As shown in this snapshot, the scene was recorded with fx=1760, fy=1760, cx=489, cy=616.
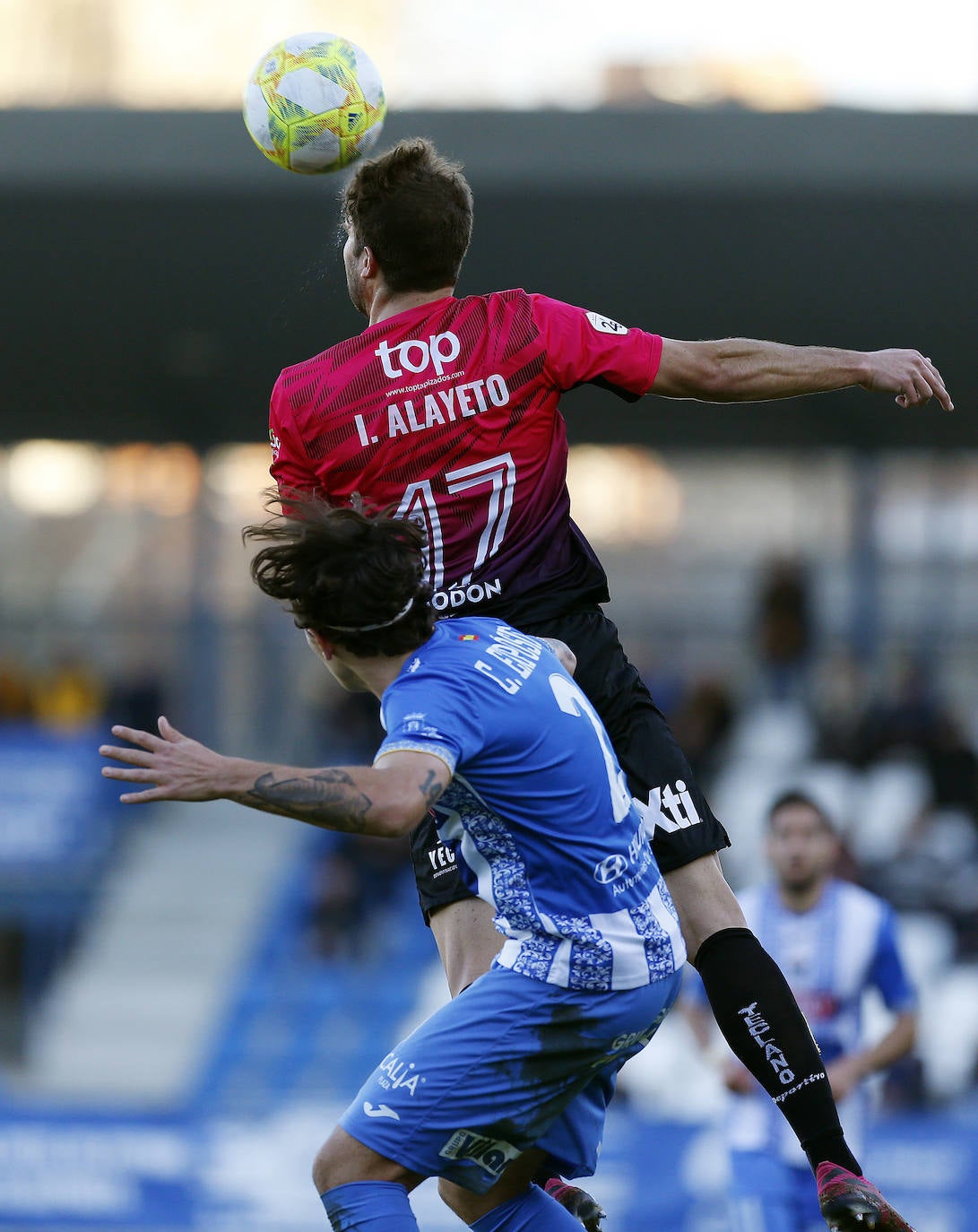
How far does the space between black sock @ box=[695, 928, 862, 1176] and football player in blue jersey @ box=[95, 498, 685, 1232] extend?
12.3 inches

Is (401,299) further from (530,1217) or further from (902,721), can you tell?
(902,721)

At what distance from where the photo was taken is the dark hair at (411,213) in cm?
443

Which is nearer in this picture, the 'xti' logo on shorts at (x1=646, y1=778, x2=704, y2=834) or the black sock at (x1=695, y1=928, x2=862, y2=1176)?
the black sock at (x1=695, y1=928, x2=862, y2=1176)

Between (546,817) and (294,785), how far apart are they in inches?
26.7

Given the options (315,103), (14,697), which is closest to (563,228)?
(14,697)

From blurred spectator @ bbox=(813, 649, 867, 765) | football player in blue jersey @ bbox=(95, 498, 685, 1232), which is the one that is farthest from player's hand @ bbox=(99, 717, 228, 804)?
blurred spectator @ bbox=(813, 649, 867, 765)

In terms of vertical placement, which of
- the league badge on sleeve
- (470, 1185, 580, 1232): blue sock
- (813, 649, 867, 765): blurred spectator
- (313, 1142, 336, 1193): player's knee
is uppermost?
(813, 649, 867, 765): blurred spectator

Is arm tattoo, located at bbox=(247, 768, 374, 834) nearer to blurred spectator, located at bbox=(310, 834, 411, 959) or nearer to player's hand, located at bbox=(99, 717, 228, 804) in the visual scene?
player's hand, located at bbox=(99, 717, 228, 804)

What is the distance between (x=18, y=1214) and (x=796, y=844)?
6394 mm

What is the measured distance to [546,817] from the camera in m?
3.99

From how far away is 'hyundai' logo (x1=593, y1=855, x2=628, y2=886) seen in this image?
4.03m

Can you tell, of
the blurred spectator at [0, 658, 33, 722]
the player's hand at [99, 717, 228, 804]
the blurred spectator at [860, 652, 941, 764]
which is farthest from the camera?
the blurred spectator at [0, 658, 33, 722]

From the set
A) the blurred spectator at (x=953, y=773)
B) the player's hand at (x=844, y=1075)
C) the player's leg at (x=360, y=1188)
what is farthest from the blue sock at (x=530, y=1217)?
the blurred spectator at (x=953, y=773)

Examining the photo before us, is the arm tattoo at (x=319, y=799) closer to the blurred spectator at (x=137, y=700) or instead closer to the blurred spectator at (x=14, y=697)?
the blurred spectator at (x=137, y=700)
